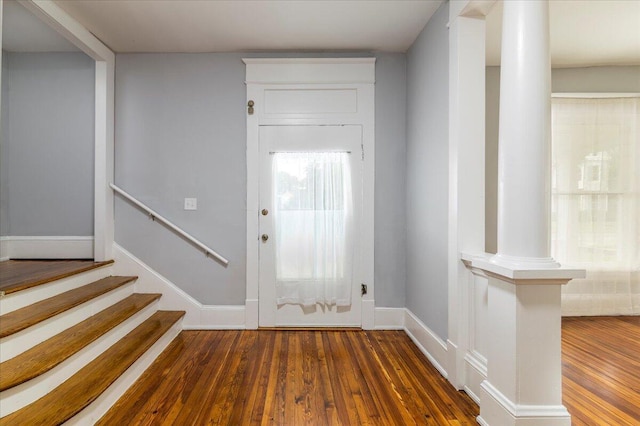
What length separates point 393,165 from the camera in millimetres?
3250

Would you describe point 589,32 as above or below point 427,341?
above

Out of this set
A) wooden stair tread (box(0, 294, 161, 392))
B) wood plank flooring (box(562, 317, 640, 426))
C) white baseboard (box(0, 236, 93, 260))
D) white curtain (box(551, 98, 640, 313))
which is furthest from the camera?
white curtain (box(551, 98, 640, 313))

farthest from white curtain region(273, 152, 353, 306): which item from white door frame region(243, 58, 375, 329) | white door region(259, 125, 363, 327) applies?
white door frame region(243, 58, 375, 329)

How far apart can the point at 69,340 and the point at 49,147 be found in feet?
7.53

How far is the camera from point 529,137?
157cm

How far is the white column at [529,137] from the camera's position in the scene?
1.56 metres

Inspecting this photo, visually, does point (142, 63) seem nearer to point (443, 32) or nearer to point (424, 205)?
point (443, 32)

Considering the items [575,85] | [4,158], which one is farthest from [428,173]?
[4,158]

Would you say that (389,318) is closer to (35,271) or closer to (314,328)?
(314,328)

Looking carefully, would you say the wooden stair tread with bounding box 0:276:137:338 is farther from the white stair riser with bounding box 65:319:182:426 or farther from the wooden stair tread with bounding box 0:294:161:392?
the white stair riser with bounding box 65:319:182:426

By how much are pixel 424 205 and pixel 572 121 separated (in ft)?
6.95

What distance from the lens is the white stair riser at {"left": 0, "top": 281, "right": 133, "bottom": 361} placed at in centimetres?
177

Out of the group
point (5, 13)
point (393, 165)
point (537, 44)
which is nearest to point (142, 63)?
point (5, 13)

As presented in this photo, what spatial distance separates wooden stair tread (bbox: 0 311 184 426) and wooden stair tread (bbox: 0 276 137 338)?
0.38 metres
